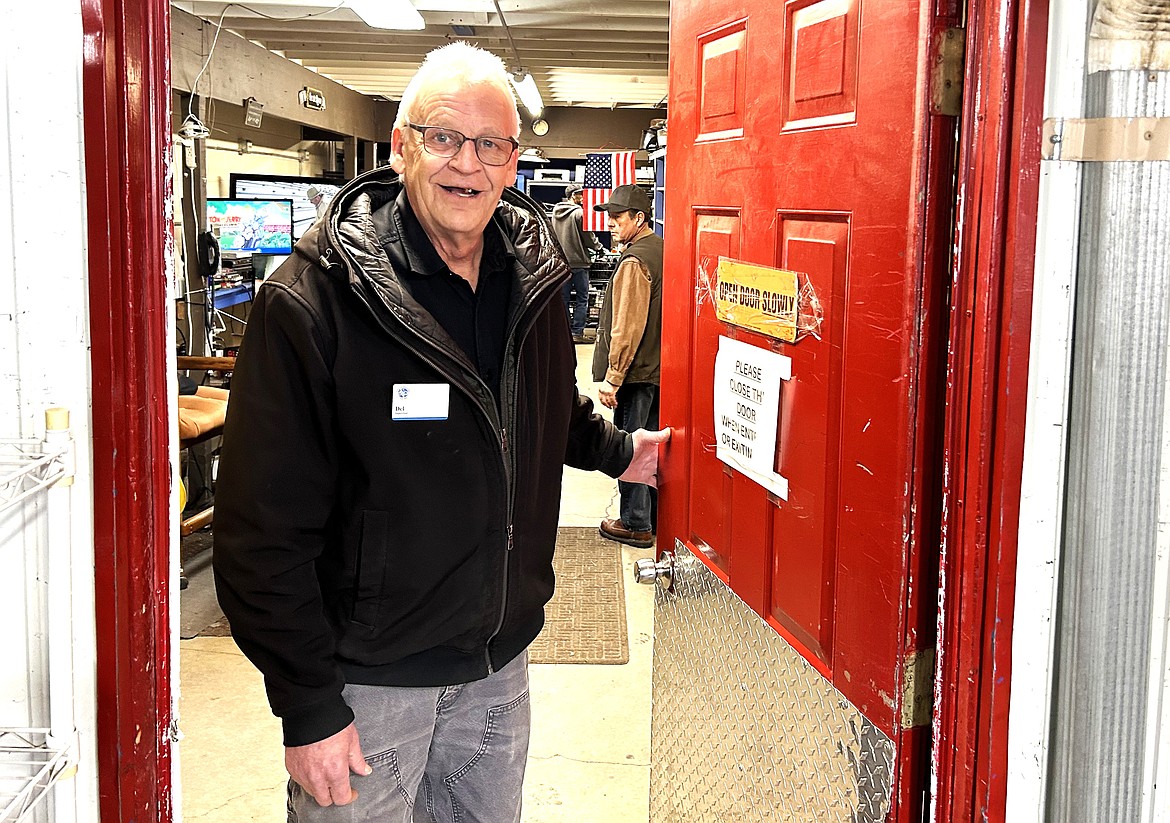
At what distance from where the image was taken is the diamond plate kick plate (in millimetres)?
1673

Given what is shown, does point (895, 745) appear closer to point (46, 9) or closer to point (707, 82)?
point (707, 82)

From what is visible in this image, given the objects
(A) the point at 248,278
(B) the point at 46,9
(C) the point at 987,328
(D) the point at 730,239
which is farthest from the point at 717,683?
(A) the point at 248,278

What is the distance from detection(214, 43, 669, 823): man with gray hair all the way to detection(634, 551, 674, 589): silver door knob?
0.30 metres

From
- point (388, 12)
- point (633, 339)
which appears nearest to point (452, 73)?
point (633, 339)

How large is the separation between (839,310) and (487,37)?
8.13 m

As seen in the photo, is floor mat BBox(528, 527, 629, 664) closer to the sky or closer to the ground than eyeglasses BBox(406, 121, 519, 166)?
closer to the ground

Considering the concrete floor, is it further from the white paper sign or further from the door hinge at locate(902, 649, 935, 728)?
the door hinge at locate(902, 649, 935, 728)

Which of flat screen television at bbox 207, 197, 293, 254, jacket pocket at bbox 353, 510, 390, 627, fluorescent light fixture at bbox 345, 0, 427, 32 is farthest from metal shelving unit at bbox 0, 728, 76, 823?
flat screen television at bbox 207, 197, 293, 254

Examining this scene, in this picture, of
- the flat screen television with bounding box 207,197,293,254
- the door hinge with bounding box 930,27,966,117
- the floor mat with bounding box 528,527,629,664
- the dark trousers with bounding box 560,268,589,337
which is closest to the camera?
the door hinge with bounding box 930,27,966,117

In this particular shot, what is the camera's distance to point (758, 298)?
6.03 ft

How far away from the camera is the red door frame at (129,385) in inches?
48.4

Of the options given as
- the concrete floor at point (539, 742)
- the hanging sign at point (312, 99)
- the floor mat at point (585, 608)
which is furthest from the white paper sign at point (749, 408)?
the hanging sign at point (312, 99)

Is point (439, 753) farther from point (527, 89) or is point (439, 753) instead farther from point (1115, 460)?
point (527, 89)

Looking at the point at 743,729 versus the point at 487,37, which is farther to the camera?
the point at 487,37
